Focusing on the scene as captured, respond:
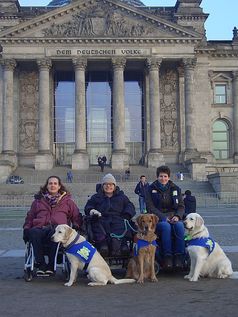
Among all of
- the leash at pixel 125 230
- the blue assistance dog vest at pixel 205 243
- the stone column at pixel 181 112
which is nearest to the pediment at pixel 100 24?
the stone column at pixel 181 112

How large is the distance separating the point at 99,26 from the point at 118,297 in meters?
43.3

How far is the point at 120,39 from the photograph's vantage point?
47250mm

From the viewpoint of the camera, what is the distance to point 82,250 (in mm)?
7930

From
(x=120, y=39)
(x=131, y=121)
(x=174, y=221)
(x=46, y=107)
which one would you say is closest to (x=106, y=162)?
(x=131, y=121)

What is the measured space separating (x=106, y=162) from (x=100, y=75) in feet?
27.6

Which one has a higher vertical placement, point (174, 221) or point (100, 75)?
point (100, 75)

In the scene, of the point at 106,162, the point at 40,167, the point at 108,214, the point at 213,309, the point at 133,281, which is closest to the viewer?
the point at 213,309

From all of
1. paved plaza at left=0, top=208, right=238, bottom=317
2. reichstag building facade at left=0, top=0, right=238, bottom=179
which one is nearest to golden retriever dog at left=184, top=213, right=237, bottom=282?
paved plaza at left=0, top=208, right=238, bottom=317

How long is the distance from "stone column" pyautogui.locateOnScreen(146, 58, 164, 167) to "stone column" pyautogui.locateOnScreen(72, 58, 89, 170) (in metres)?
5.70

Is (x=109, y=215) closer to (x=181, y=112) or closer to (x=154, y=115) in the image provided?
(x=154, y=115)

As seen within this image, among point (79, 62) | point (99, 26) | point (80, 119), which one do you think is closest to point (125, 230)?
point (80, 119)

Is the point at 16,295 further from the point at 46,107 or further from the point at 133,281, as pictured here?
the point at 46,107

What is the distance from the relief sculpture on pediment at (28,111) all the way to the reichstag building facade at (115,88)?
94mm

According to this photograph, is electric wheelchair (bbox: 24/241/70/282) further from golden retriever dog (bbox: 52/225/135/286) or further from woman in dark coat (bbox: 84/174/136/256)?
woman in dark coat (bbox: 84/174/136/256)
